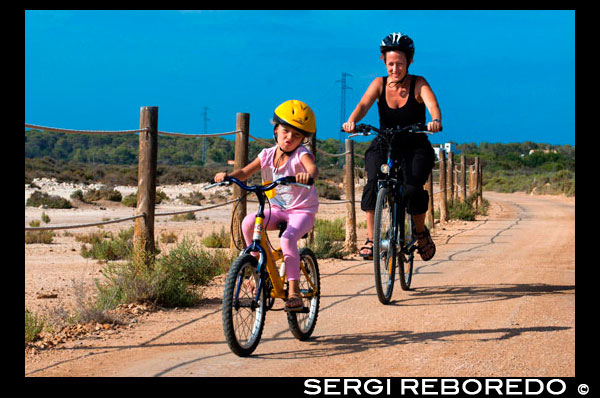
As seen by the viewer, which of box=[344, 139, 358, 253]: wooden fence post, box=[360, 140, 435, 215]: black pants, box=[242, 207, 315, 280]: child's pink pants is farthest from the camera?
box=[344, 139, 358, 253]: wooden fence post

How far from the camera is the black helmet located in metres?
7.00

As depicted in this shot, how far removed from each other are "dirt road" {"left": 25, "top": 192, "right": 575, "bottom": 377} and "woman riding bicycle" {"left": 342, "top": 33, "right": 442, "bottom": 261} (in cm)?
94

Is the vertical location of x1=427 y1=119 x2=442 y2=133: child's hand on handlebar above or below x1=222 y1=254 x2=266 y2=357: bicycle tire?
above

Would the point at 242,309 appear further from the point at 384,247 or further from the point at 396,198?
the point at 396,198

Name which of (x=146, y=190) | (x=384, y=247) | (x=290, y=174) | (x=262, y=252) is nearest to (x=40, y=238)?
(x=146, y=190)

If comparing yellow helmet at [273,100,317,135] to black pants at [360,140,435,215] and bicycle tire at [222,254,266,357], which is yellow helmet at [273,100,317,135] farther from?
black pants at [360,140,435,215]

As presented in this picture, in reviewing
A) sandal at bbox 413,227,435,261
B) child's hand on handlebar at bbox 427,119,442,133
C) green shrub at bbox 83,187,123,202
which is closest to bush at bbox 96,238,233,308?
sandal at bbox 413,227,435,261

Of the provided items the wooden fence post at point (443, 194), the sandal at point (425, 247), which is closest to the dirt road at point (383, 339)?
the sandal at point (425, 247)

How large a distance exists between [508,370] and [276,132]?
220 cm

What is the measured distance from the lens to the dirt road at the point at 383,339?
16.0ft

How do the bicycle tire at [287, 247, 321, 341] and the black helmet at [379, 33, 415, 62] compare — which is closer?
the bicycle tire at [287, 247, 321, 341]

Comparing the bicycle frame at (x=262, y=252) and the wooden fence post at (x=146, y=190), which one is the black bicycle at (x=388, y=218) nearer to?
the bicycle frame at (x=262, y=252)

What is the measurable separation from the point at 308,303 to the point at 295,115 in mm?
1488
